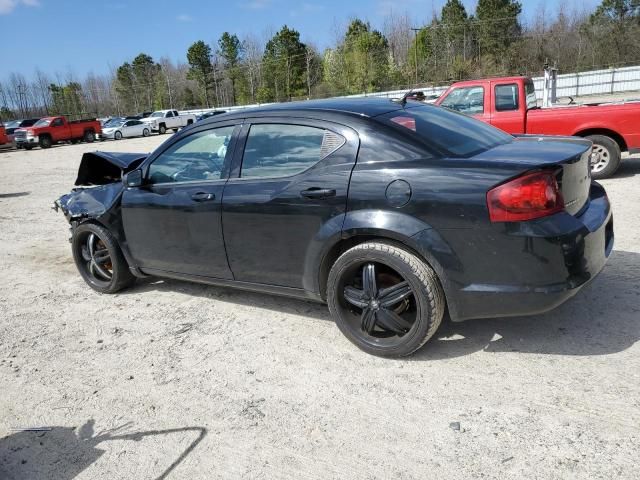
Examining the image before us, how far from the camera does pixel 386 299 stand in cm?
327

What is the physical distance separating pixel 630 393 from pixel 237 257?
2.62 meters

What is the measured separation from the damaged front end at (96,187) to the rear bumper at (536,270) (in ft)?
10.6

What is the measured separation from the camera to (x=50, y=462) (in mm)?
2643

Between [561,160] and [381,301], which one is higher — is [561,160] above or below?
above

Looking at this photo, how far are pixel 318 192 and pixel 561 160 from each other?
4.81 ft

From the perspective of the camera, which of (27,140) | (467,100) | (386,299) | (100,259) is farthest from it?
(27,140)

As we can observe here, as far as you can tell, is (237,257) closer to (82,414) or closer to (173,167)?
(173,167)

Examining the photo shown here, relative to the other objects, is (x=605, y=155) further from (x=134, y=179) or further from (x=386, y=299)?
(x=134, y=179)

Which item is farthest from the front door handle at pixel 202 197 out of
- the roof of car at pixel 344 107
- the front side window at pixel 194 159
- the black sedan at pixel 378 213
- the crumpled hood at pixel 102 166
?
the crumpled hood at pixel 102 166

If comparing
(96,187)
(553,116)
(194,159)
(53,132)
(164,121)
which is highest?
(164,121)

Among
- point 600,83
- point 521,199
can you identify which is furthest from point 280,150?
point 600,83

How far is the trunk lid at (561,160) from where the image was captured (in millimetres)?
2941

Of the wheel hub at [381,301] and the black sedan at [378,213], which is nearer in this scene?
the black sedan at [378,213]

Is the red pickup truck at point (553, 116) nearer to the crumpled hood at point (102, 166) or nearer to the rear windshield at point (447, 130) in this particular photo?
the rear windshield at point (447, 130)
